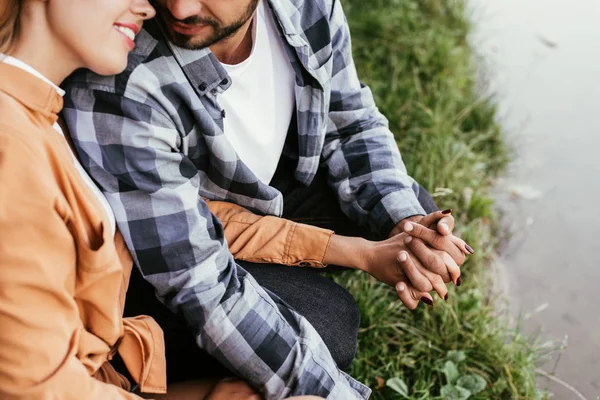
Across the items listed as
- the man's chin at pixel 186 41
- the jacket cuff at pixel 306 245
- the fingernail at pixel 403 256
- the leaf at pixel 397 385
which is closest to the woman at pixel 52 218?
the man's chin at pixel 186 41

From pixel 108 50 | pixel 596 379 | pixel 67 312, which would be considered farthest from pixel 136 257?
pixel 596 379

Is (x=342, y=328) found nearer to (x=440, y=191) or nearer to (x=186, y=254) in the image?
(x=186, y=254)

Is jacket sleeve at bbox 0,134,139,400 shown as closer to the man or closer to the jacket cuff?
the man

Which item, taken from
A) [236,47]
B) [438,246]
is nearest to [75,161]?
[236,47]

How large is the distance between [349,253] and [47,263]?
3.19 ft

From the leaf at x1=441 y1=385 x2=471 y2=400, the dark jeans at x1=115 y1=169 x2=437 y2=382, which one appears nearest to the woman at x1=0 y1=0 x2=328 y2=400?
the dark jeans at x1=115 y1=169 x2=437 y2=382

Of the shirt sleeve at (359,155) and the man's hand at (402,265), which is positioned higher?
the shirt sleeve at (359,155)

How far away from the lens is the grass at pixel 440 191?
233 centimetres

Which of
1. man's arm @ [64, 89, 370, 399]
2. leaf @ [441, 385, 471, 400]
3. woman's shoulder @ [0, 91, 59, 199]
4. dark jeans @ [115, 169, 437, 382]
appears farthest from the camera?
leaf @ [441, 385, 471, 400]

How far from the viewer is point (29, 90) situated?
4.39ft

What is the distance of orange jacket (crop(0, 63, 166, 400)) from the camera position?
123cm

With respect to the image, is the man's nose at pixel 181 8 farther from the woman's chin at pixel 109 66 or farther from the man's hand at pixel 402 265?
the man's hand at pixel 402 265

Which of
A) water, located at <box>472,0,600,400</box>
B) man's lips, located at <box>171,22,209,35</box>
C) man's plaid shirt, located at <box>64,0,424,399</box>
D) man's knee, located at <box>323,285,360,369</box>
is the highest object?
man's lips, located at <box>171,22,209,35</box>

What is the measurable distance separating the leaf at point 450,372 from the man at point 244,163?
0.47 meters
